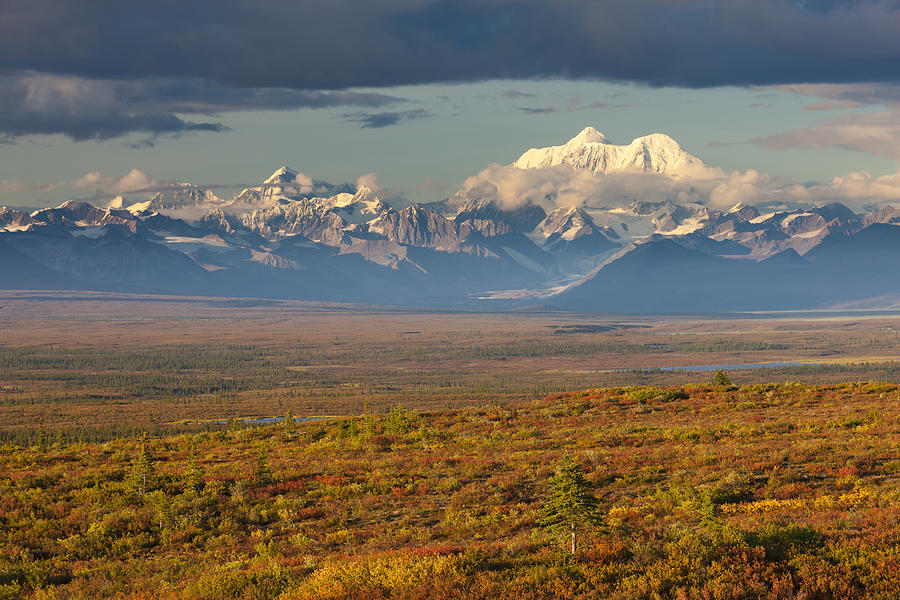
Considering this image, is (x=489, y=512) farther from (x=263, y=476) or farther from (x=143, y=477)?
(x=143, y=477)

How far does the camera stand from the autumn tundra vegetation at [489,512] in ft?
A: 53.9

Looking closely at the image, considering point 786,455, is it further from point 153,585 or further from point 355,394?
point 355,394

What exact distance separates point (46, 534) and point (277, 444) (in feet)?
70.0

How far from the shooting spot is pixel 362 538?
23.8 metres

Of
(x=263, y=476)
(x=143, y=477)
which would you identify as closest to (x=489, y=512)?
(x=263, y=476)

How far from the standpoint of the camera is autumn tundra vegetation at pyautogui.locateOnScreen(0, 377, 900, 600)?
16.4 metres

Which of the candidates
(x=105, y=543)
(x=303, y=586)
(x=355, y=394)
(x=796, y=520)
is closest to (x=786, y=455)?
(x=796, y=520)

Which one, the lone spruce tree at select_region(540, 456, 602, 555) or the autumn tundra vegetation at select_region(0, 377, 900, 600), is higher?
the lone spruce tree at select_region(540, 456, 602, 555)

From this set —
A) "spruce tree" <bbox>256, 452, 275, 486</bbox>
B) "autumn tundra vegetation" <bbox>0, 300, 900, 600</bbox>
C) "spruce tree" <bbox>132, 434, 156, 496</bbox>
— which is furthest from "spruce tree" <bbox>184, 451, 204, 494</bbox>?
"spruce tree" <bbox>256, 452, 275, 486</bbox>

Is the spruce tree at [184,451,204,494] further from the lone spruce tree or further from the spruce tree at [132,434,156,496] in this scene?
the lone spruce tree

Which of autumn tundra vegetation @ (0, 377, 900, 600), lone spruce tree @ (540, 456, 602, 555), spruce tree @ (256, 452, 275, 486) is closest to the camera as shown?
autumn tundra vegetation @ (0, 377, 900, 600)

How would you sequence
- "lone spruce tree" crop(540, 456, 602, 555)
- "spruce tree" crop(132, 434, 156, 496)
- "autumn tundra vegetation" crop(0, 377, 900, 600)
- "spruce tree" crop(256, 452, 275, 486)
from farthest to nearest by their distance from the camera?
"spruce tree" crop(256, 452, 275, 486)
"spruce tree" crop(132, 434, 156, 496)
"lone spruce tree" crop(540, 456, 602, 555)
"autumn tundra vegetation" crop(0, 377, 900, 600)

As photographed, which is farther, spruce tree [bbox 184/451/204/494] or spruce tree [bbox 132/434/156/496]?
spruce tree [bbox 132/434/156/496]

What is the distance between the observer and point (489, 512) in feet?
84.5
